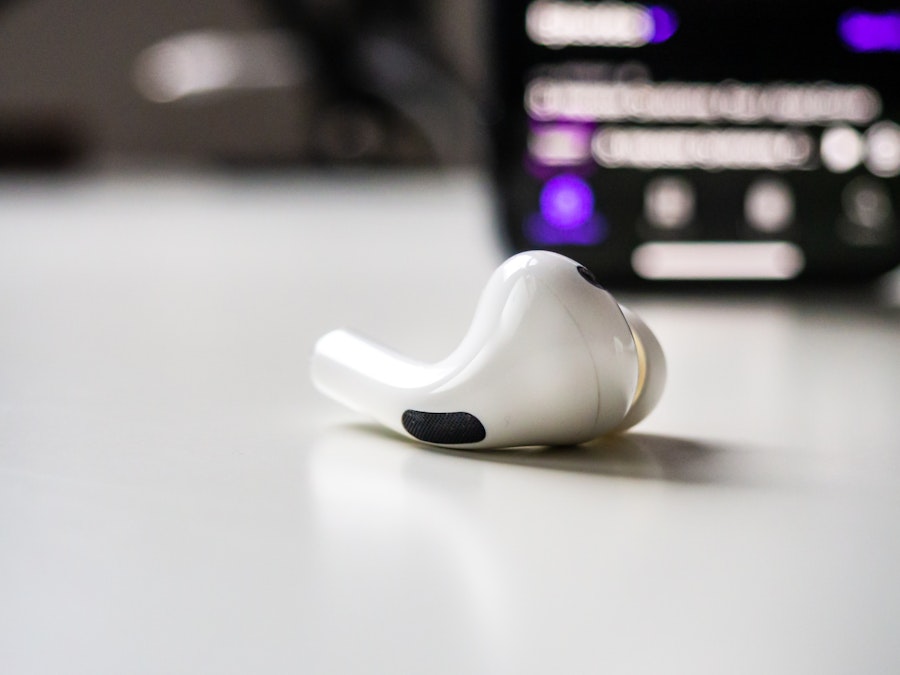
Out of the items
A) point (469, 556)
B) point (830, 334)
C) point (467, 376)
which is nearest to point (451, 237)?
point (830, 334)

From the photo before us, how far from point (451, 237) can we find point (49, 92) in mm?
2319

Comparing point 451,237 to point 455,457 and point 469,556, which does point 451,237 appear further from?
point 469,556

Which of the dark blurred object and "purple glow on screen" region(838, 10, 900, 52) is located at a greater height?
the dark blurred object

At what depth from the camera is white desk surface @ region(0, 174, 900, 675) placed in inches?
8.9

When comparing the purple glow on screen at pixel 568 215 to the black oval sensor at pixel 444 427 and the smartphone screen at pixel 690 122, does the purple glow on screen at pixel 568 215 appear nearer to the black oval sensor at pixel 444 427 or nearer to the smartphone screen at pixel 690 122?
the smartphone screen at pixel 690 122

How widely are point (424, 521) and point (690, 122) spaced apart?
0.58m

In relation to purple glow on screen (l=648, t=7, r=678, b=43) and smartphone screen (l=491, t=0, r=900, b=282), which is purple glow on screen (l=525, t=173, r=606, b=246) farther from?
purple glow on screen (l=648, t=7, r=678, b=43)

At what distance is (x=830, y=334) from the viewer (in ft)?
2.28

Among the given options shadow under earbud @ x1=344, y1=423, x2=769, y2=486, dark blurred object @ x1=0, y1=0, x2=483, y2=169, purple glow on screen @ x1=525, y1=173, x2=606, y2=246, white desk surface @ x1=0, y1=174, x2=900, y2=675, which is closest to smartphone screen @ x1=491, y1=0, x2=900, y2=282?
purple glow on screen @ x1=525, y1=173, x2=606, y2=246

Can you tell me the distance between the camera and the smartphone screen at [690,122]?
81 cm

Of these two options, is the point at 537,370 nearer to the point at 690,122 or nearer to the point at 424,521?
the point at 424,521

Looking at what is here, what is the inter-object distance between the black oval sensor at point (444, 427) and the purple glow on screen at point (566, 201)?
45 centimetres

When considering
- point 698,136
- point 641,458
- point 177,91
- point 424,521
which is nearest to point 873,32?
point 698,136

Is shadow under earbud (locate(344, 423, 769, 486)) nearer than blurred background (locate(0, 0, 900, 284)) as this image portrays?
Yes
